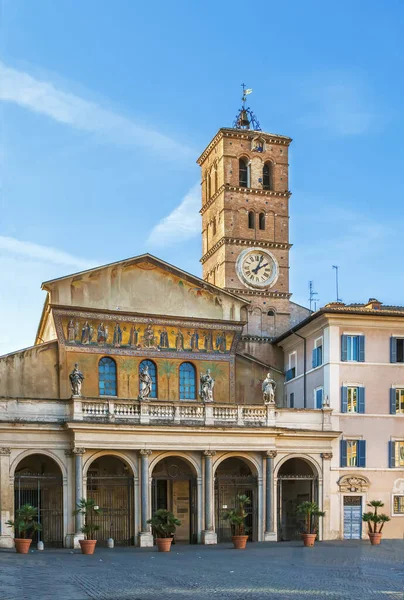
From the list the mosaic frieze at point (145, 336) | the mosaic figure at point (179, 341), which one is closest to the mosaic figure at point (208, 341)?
the mosaic frieze at point (145, 336)

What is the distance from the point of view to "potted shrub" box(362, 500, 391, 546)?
39844 mm

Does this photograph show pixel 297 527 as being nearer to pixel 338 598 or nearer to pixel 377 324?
pixel 377 324

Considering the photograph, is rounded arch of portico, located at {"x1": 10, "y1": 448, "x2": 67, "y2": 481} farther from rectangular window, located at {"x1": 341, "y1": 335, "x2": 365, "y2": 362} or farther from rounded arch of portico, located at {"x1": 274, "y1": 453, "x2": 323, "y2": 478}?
rectangular window, located at {"x1": 341, "y1": 335, "x2": 365, "y2": 362}

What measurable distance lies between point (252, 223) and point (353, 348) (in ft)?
54.6

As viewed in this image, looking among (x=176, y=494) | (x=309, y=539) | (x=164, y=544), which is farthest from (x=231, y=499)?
(x=164, y=544)

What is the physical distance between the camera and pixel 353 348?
4388 cm

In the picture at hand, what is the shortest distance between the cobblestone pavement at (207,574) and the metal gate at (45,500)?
3.51 metres

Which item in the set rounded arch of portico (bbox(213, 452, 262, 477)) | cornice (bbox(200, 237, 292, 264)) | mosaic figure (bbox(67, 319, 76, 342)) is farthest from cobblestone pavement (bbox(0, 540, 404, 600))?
cornice (bbox(200, 237, 292, 264))

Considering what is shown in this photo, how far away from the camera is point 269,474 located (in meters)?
41.6

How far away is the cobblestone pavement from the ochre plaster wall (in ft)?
27.8

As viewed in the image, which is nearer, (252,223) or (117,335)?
(117,335)

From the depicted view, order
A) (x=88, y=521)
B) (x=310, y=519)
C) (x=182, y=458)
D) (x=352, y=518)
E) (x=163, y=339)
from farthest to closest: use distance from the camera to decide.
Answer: (x=163, y=339) < (x=352, y=518) < (x=182, y=458) < (x=88, y=521) < (x=310, y=519)

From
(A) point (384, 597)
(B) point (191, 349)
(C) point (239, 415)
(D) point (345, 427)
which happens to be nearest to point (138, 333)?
(B) point (191, 349)

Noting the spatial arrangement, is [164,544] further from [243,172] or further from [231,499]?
[243,172]
